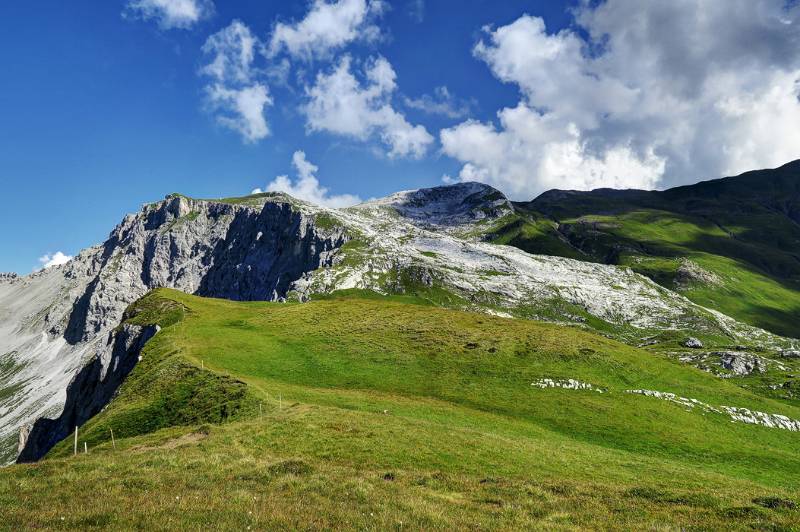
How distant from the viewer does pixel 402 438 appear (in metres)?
32.6

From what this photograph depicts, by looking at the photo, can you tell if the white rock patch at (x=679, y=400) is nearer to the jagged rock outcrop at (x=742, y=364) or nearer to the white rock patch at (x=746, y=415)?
the white rock patch at (x=746, y=415)

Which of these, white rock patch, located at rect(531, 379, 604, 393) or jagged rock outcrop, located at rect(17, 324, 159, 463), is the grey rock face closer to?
white rock patch, located at rect(531, 379, 604, 393)

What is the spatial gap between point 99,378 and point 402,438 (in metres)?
71.2

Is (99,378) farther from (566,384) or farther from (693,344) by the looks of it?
(693,344)

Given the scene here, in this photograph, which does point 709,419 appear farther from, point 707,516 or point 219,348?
point 219,348

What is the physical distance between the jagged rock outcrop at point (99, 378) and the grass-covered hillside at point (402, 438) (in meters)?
6.25

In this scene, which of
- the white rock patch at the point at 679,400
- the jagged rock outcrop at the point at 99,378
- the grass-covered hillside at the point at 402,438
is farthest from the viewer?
the jagged rock outcrop at the point at 99,378

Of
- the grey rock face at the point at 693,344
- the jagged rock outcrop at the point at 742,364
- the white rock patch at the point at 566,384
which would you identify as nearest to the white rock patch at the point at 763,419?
the white rock patch at the point at 566,384

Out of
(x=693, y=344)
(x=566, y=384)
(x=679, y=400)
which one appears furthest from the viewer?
(x=693, y=344)

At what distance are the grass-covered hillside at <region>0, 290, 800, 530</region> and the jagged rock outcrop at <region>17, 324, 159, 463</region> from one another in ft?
20.5

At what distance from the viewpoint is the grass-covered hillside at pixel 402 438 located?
19141 millimetres

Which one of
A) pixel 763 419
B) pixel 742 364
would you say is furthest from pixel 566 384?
pixel 742 364

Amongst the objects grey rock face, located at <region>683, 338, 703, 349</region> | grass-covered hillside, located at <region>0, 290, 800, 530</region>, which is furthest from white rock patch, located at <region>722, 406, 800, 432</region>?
grey rock face, located at <region>683, 338, 703, 349</region>

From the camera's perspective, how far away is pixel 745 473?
1481 inches
